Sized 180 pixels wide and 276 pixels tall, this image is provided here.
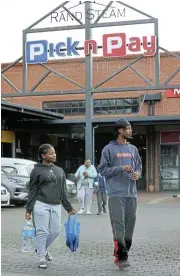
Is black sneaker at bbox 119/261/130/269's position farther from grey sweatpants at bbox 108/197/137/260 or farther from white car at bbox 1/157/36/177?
white car at bbox 1/157/36/177

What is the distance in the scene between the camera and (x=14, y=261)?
8016 millimetres

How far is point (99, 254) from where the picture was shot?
8.66 meters

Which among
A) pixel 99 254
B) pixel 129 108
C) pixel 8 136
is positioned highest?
pixel 129 108

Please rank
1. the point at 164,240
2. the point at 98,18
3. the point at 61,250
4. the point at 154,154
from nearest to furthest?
the point at 61,250 < the point at 164,240 < the point at 98,18 < the point at 154,154

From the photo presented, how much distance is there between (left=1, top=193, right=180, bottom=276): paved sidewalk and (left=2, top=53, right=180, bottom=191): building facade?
18.8 metres

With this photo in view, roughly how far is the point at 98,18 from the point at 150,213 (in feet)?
45.6

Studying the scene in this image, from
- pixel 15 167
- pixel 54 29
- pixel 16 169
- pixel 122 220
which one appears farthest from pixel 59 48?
pixel 122 220

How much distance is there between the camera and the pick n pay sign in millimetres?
27031

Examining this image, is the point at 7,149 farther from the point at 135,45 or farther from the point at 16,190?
the point at 16,190

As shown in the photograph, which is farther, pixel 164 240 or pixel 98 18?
pixel 98 18

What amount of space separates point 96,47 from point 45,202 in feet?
67.6

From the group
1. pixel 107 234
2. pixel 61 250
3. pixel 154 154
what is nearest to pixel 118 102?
pixel 154 154

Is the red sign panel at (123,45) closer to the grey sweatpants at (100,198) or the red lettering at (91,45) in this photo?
the red lettering at (91,45)

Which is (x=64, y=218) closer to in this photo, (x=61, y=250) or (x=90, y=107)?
(x=61, y=250)
